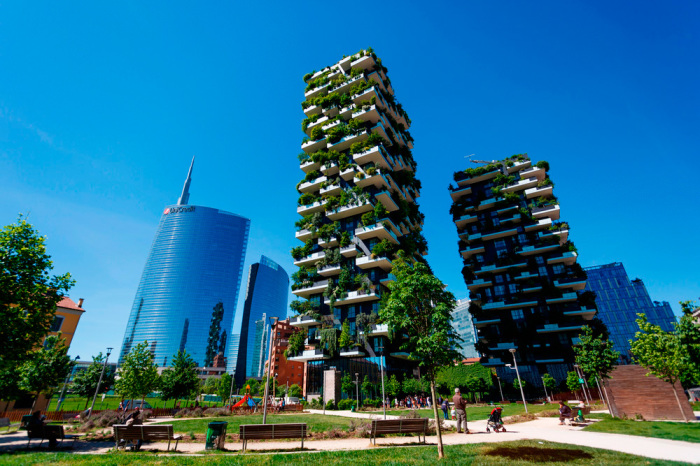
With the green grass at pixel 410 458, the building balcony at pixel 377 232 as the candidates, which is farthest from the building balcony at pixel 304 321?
the green grass at pixel 410 458

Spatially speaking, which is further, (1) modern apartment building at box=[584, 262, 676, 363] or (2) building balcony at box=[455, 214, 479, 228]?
(1) modern apartment building at box=[584, 262, 676, 363]

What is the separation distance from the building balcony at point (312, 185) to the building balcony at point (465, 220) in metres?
28.2

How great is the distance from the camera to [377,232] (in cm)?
4619

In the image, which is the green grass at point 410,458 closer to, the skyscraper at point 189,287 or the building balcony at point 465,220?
the building balcony at point 465,220

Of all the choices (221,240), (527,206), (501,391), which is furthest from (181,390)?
(221,240)

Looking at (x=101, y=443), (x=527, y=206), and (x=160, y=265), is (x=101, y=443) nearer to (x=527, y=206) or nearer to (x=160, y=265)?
(x=527, y=206)

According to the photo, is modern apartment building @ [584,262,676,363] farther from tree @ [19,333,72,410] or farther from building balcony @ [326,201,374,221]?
tree @ [19,333,72,410]

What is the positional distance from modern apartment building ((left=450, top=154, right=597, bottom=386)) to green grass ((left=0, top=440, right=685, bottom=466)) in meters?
42.3

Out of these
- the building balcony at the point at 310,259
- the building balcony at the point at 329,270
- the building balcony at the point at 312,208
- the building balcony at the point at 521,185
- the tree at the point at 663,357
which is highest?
the building balcony at the point at 521,185

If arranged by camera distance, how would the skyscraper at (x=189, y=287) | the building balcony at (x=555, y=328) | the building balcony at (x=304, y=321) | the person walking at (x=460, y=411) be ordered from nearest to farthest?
the person walking at (x=460, y=411), the building balcony at (x=555, y=328), the building balcony at (x=304, y=321), the skyscraper at (x=189, y=287)

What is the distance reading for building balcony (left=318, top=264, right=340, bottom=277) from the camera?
1860 inches

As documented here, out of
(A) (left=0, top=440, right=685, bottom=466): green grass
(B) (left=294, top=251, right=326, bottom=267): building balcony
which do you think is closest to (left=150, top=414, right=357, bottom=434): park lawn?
(A) (left=0, top=440, right=685, bottom=466): green grass

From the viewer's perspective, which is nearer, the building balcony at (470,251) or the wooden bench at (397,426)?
the wooden bench at (397,426)

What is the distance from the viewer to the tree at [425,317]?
11.0 m
